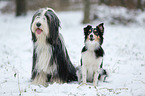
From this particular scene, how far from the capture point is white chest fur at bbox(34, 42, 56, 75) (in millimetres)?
3103

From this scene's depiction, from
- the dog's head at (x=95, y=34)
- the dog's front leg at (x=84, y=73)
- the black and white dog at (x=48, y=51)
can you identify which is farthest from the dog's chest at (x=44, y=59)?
the dog's head at (x=95, y=34)

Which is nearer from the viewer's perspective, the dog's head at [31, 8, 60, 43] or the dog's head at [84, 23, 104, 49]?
the dog's head at [31, 8, 60, 43]

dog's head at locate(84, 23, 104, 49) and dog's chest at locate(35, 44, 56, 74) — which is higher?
dog's head at locate(84, 23, 104, 49)

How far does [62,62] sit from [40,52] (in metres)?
0.53

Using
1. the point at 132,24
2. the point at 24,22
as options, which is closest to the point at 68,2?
the point at 24,22

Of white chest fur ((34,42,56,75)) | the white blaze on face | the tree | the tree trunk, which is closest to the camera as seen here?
the white blaze on face

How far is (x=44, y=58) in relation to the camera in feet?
10.3

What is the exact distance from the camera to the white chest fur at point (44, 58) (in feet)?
10.2

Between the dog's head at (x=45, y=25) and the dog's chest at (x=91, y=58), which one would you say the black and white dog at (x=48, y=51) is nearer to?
the dog's head at (x=45, y=25)

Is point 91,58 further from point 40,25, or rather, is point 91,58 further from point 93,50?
point 40,25

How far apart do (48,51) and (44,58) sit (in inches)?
6.7

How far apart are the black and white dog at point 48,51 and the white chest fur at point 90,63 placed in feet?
1.47

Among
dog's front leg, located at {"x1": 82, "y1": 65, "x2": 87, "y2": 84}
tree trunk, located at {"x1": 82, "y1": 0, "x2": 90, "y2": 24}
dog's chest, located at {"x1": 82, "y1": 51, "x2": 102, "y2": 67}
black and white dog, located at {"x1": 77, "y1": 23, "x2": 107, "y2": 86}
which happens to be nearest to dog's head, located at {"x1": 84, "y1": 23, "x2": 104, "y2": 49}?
black and white dog, located at {"x1": 77, "y1": 23, "x2": 107, "y2": 86}

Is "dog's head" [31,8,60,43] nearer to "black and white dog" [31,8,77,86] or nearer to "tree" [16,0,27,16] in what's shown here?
"black and white dog" [31,8,77,86]
